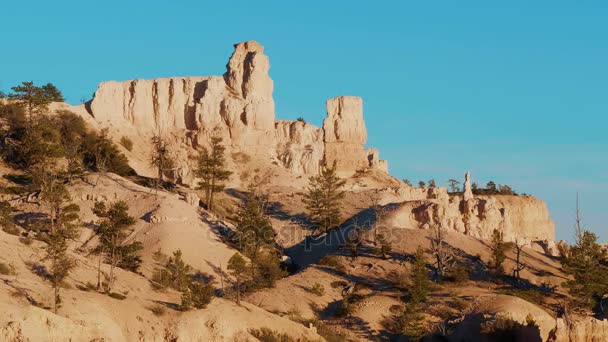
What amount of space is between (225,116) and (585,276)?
57.9 metres

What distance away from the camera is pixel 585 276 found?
66562 mm

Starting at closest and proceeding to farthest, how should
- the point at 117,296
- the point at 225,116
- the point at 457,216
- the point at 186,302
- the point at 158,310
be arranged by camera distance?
the point at 158,310
the point at 186,302
the point at 117,296
the point at 457,216
the point at 225,116

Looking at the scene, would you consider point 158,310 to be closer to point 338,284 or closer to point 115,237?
point 115,237

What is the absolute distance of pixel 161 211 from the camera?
77.3 meters

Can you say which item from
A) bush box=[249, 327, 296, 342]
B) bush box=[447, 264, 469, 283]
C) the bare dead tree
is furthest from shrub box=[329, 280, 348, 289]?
bush box=[249, 327, 296, 342]

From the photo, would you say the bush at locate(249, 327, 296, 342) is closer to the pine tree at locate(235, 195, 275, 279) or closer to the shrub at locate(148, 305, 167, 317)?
the shrub at locate(148, 305, 167, 317)

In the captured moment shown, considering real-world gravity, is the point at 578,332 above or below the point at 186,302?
below

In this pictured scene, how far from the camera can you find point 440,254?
71.6 m

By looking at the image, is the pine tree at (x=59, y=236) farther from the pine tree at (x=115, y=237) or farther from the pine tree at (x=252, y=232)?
the pine tree at (x=252, y=232)

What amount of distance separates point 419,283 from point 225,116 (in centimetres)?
5539

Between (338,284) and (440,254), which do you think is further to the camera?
(440,254)

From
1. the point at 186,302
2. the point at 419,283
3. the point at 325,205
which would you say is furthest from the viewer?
the point at 325,205

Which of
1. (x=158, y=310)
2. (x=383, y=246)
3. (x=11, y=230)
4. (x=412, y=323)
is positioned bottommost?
(x=412, y=323)

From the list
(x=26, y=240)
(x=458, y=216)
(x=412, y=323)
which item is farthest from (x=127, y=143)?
(x=412, y=323)
